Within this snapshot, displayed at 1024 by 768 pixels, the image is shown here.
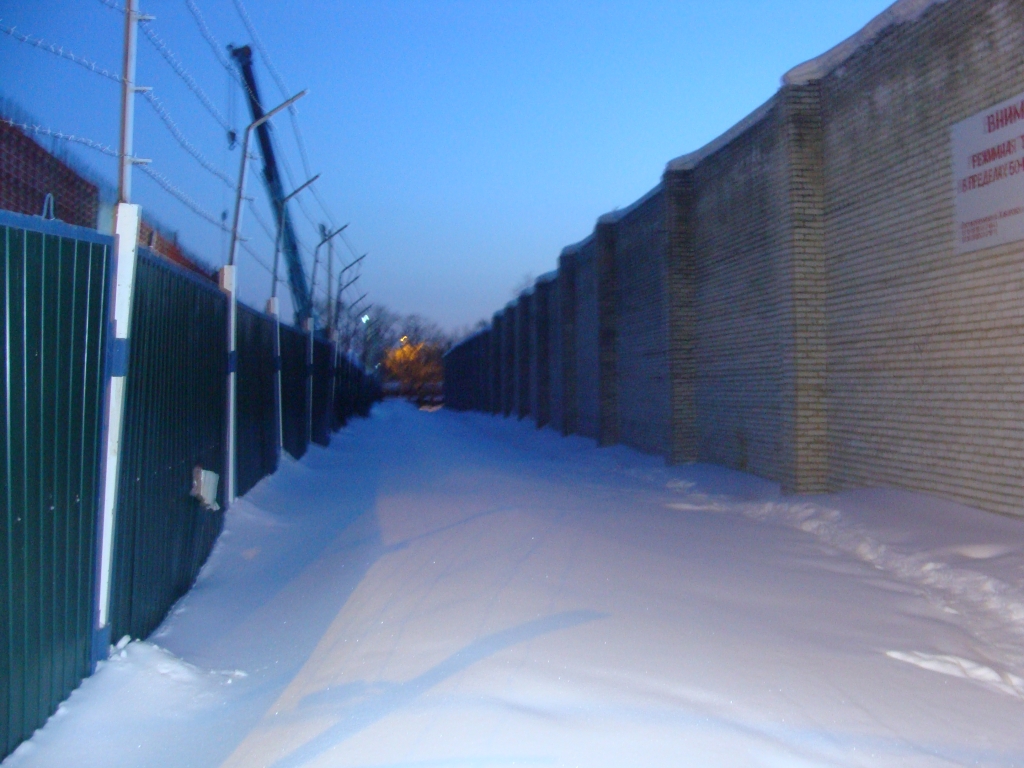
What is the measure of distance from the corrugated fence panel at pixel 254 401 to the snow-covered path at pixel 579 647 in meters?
0.99

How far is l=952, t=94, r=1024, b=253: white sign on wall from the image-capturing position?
7.93 meters

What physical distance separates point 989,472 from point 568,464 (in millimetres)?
12163

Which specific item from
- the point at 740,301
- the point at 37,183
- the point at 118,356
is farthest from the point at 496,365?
the point at 118,356

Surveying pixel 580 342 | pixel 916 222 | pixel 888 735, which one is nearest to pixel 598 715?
pixel 888 735

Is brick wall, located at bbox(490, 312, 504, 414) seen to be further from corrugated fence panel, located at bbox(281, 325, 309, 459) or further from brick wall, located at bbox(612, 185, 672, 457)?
corrugated fence panel, located at bbox(281, 325, 309, 459)

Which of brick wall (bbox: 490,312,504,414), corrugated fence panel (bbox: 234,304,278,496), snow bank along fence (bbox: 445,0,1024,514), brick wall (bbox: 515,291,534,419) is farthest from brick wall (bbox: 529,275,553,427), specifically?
corrugated fence panel (bbox: 234,304,278,496)

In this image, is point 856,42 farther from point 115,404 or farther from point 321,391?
point 321,391

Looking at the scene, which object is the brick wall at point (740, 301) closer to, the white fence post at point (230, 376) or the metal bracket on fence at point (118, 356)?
the white fence post at point (230, 376)

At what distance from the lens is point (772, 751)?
154 inches

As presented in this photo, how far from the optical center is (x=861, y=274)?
10.6 m

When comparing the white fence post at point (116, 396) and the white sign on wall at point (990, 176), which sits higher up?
the white sign on wall at point (990, 176)

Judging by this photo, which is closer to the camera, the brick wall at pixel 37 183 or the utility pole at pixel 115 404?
the utility pole at pixel 115 404

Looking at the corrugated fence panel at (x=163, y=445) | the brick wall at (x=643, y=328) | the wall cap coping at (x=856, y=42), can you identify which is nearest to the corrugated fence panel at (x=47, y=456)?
the corrugated fence panel at (x=163, y=445)

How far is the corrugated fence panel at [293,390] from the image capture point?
51.8ft
